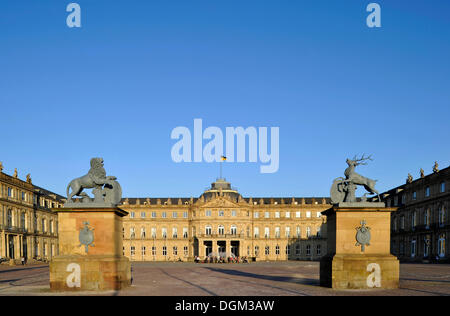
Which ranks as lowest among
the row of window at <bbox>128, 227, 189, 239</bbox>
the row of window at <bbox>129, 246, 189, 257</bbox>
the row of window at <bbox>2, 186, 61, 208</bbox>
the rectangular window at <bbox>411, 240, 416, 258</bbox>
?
the row of window at <bbox>129, 246, 189, 257</bbox>

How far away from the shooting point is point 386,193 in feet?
314

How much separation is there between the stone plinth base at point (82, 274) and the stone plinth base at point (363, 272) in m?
9.68

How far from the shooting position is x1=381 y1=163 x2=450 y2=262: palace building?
206ft

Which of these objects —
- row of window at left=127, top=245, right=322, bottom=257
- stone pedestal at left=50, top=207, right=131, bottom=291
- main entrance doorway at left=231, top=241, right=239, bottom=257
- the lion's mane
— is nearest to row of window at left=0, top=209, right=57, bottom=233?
row of window at left=127, top=245, right=322, bottom=257

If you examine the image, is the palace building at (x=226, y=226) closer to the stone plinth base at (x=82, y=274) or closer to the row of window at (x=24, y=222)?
the row of window at (x=24, y=222)

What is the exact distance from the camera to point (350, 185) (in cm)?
1978

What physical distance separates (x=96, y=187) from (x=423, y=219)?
64.8 metres

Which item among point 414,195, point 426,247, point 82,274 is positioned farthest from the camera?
point 414,195

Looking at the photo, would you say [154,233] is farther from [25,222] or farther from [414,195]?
[414,195]

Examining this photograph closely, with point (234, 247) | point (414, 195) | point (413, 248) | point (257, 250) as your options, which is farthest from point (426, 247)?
point (234, 247)

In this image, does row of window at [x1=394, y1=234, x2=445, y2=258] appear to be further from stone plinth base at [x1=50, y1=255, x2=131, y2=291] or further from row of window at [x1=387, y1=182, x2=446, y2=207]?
stone plinth base at [x1=50, y1=255, x2=131, y2=291]

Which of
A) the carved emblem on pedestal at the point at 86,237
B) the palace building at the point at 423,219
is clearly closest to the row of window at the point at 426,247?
the palace building at the point at 423,219

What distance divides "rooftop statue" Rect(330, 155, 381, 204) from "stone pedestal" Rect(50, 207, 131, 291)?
10.1 metres
